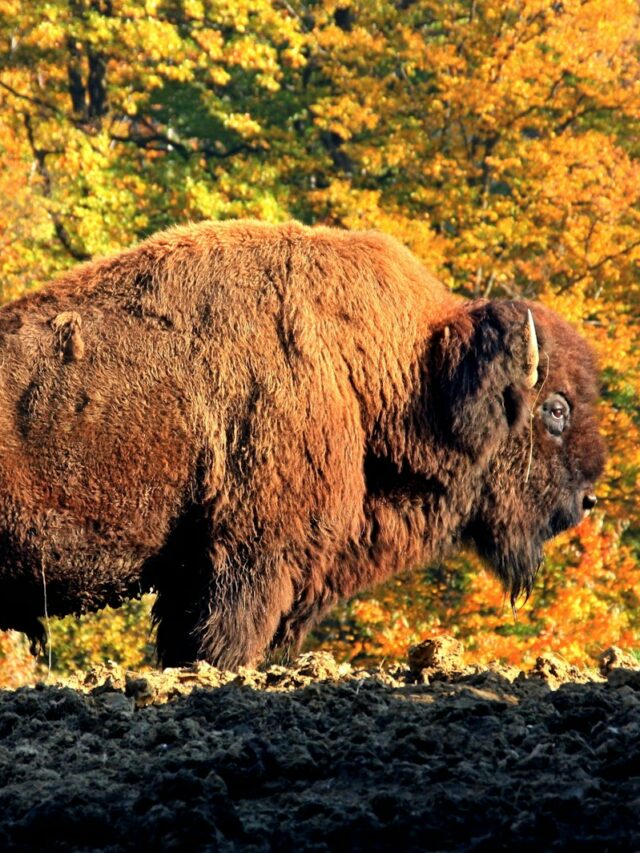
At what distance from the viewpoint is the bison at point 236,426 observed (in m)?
6.50

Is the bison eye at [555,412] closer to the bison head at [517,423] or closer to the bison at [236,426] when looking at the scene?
the bison head at [517,423]

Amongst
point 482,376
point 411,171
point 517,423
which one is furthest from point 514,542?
point 411,171

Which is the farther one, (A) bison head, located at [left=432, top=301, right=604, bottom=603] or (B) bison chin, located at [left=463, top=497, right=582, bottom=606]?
(B) bison chin, located at [left=463, top=497, right=582, bottom=606]

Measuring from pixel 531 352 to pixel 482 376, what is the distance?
1.11 feet

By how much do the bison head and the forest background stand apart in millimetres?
10667

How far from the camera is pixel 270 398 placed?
6648 millimetres

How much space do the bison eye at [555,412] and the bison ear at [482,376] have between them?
0.18m

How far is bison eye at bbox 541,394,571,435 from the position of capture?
775cm

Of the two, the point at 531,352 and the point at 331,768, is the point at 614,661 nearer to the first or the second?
the point at 531,352

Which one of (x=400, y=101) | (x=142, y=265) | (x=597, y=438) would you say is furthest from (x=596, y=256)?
(x=142, y=265)

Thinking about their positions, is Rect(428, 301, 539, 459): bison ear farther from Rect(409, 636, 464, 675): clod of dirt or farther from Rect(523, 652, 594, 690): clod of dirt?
Rect(523, 652, 594, 690): clod of dirt

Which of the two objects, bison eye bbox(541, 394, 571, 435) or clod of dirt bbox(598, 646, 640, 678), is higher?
bison eye bbox(541, 394, 571, 435)

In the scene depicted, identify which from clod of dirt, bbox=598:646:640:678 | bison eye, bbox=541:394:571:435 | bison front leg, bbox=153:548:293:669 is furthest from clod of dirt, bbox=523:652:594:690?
bison eye, bbox=541:394:571:435

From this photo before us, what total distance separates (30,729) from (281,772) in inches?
52.1
